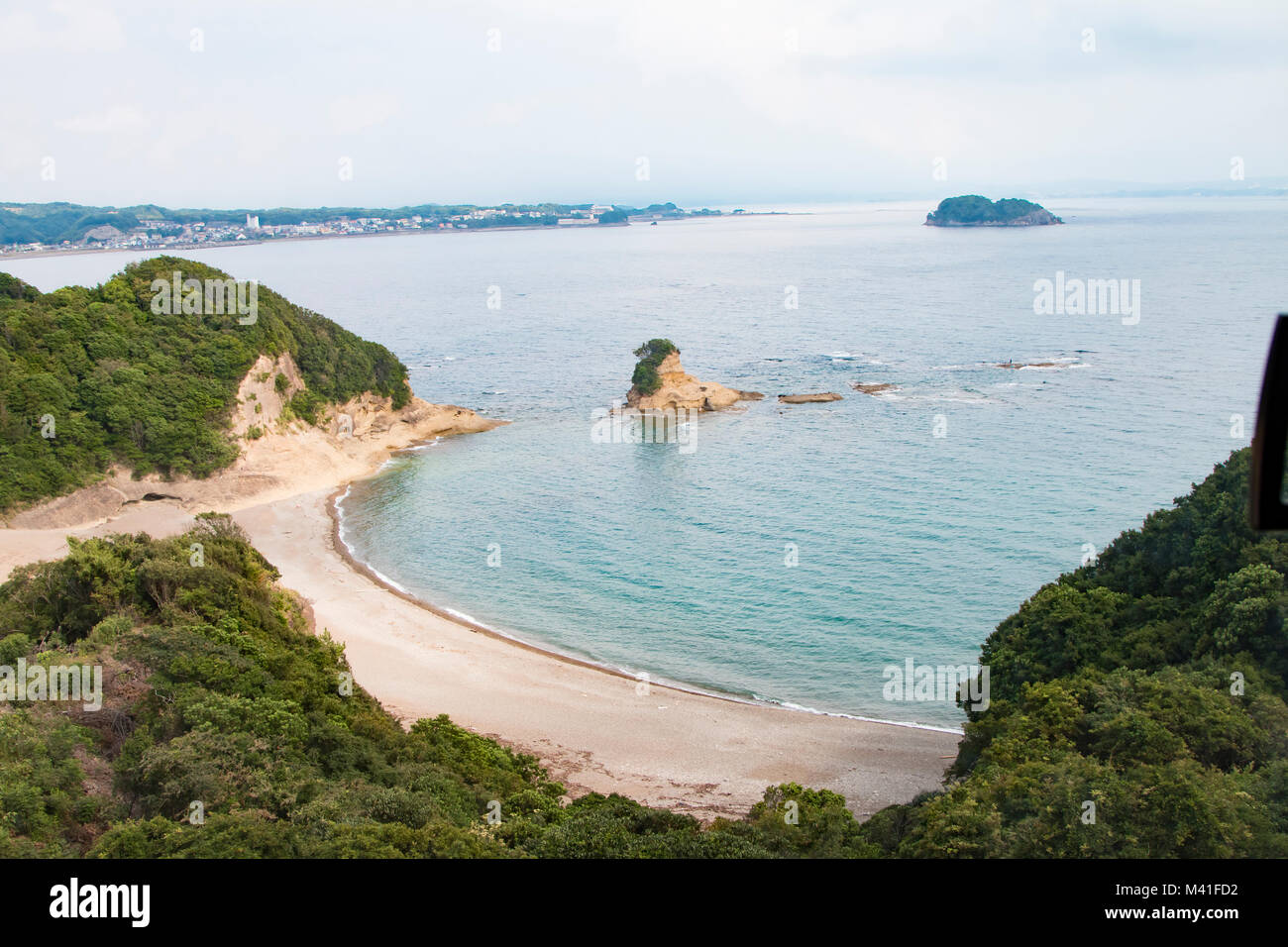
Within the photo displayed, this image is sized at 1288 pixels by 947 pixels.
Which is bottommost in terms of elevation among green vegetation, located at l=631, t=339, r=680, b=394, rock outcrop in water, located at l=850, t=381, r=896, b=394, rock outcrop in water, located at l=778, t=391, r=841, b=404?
rock outcrop in water, located at l=778, t=391, r=841, b=404

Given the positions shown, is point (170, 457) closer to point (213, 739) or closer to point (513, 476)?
point (513, 476)

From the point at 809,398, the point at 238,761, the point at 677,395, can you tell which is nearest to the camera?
the point at 238,761

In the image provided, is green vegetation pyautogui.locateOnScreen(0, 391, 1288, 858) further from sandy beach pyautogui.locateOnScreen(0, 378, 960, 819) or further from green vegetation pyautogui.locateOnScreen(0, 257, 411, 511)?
green vegetation pyautogui.locateOnScreen(0, 257, 411, 511)

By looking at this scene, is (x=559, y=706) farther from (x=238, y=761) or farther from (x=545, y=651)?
(x=238, y=761)

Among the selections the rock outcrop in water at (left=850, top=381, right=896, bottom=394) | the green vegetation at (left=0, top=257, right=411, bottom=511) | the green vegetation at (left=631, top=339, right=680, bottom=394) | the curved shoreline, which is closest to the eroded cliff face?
the green vegetation at (left=631, top=339, right=680, bottom=394)

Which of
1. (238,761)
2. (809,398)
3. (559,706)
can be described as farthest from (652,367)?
(238,761)

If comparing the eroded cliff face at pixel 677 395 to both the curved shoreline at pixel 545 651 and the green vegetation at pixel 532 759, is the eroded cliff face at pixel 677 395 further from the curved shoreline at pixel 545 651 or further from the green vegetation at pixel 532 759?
the green vegetation at pixel 532 759

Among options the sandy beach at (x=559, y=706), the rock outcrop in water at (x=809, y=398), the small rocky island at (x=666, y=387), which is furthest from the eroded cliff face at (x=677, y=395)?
the sandy beach at (x=559, y=706)
